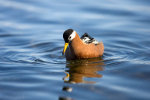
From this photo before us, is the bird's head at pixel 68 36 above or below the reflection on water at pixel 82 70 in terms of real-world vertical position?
above

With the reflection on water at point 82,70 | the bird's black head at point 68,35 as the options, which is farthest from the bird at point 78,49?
the reflection on water at point 82,70

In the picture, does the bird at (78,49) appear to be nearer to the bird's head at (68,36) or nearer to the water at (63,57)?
the bird's head at (68,36)

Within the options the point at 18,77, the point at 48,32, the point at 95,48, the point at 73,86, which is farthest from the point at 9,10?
the point at 73,86

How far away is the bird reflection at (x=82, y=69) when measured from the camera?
9344mm

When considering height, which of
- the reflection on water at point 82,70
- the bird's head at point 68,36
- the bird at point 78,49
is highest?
the bird's head at point 68,36

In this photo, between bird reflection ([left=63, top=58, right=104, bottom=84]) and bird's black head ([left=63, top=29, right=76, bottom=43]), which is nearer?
bird reflection ([left=63, top=58, right=104, bottom=84])

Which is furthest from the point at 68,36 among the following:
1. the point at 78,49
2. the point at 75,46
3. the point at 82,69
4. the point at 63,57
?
Result: the point at 82,69

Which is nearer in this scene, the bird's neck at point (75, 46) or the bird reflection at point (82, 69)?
the bird reflection at point (82, 69)

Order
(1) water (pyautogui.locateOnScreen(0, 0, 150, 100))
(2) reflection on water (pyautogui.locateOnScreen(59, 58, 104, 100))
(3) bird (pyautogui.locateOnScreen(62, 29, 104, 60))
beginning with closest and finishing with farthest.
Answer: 1. (1) water (pyautogui.locateOnScreen(0, 0, 150, 100))
2. (2) reflection on water (pyautogui.locateOnScreen(59, 58, 104, 100))
3. (3) bird (pyautogui.locateOnScreen(62, 29, 104, 60))

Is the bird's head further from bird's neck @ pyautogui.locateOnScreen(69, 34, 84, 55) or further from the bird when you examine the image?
bird's neck @ pyautogui.locateOnScreen(69, 34, 84, 55)

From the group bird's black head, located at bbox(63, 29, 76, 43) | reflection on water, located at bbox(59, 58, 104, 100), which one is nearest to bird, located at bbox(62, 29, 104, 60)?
bird's black head, located at bbox(63, 29, 76, 43)

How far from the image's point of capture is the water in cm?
841

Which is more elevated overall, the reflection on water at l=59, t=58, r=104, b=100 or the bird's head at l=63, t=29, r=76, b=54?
the bird's head at l=63, t=29, r=76, b=54

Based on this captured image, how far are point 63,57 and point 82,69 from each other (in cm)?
178
